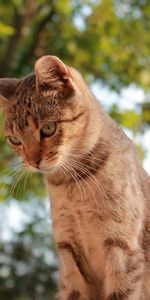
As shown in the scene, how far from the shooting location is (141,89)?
17.4 feet

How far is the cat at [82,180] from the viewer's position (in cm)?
196

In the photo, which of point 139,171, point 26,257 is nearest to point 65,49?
point 26,257

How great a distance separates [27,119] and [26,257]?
4.20m

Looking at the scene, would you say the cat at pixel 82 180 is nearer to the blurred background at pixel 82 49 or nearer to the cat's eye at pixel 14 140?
the cat's eye at pixel 14 140

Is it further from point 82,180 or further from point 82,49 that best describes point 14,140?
point 82,49

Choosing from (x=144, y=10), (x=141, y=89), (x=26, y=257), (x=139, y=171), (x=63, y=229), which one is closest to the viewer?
(x=63, y=229)

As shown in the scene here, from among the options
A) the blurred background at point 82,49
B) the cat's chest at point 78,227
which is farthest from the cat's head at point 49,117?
the blurred background at point 82,49

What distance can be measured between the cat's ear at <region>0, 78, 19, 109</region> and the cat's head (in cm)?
4

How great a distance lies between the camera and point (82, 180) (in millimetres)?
2049

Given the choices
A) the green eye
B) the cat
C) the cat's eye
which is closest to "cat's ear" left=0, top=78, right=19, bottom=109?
the cat

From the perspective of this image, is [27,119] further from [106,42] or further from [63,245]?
[106,42]

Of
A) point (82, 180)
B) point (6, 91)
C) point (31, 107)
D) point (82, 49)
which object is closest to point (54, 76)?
point (31, 107)

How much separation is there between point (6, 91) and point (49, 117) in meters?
0.29

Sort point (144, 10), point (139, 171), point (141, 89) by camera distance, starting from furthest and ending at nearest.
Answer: point (141, 89), point (144, 10), point (139, 171)
